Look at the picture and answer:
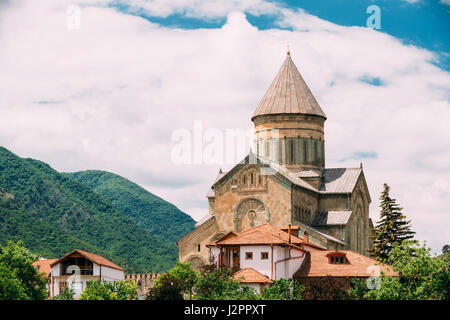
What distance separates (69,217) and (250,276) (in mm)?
67124

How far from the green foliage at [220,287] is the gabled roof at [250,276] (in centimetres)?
35

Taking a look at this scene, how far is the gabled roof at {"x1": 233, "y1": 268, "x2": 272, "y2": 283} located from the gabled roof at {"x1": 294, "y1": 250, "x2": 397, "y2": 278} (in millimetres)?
3122

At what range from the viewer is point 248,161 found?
52.9 metres

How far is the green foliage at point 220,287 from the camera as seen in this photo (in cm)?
3831

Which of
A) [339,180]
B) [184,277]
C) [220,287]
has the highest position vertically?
[339,180]

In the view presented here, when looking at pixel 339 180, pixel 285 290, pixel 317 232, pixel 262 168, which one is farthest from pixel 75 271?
pixel 339 180

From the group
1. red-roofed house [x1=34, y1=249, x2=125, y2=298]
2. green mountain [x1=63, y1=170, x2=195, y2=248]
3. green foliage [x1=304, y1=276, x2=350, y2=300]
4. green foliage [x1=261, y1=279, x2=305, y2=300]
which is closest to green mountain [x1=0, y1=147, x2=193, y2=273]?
green mountain [x1=63, y1=170, x2=195, y2=248]

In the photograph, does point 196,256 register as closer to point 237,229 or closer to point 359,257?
point 237,229

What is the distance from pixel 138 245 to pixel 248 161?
189 ft

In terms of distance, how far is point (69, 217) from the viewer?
10412 centimetres

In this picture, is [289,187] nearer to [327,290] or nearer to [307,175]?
[307,175]

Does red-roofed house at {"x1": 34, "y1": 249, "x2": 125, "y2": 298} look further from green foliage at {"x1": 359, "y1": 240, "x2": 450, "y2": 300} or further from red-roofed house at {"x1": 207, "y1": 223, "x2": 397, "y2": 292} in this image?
green foliage at {"x1": 359, "y1": 240, "x2": 450, "y2": 300}

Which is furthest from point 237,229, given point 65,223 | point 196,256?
point 65,223
